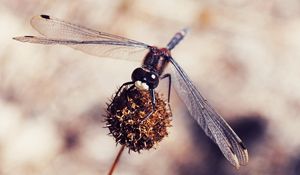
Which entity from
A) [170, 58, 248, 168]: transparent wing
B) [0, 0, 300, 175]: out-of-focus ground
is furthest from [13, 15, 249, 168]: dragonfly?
[0, 0, 300, 175]: out-of-focus ground

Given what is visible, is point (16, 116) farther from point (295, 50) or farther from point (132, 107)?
point (295, 50)

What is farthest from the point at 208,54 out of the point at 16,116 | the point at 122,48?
the point at 16,116

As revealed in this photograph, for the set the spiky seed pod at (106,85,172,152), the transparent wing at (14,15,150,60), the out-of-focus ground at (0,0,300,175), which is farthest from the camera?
the out-of-focus ground at (0,0,300,175)

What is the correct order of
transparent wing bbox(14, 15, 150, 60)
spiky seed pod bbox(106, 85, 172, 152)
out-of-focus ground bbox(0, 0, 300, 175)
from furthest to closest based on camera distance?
1. out-of-focus ground bbox(0, 0, 300, 175)
2. transparent wing bbox(14, 15, 150, 60)
3. spiky seed pod bbox(106, 85, 172, 152)

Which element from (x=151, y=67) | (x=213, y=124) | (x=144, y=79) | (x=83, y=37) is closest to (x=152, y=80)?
(x=144, y=79)

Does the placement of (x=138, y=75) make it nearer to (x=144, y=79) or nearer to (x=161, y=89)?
(x=144, y=79)

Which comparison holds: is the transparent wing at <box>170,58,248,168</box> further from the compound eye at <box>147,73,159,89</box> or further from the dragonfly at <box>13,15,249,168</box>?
the compound eye at <box>147,73,159,89</box>

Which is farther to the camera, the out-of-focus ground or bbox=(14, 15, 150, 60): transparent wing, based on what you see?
the out-of-focus ground
